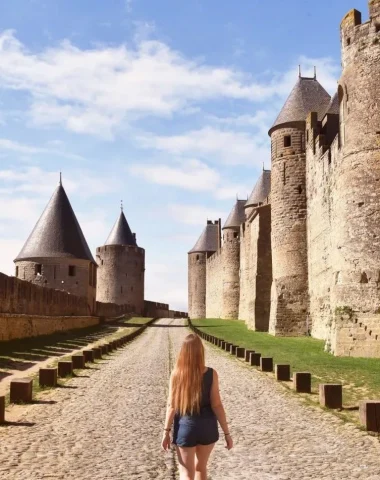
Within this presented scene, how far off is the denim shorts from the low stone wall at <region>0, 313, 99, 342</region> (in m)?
16.8

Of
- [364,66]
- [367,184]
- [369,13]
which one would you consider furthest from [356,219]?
[369,13]

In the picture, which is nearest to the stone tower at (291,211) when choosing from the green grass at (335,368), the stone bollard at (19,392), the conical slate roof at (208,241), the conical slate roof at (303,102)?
the conical slate roof at (303,102)

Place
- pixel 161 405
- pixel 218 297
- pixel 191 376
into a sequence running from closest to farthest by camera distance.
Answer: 1. pixel 191 376
2. pixel 161 405
3. pixel 218 297

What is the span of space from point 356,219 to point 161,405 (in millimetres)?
10785

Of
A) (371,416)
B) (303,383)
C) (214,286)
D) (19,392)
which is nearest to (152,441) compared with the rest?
(371,416)

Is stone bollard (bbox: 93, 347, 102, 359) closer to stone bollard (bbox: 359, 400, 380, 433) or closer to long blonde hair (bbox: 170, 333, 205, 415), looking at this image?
stone bollard (bbox: 359, 400, 380, 433)

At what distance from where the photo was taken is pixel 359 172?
1847cm

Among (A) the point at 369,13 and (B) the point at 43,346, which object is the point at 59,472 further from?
(A) the point at 369,13

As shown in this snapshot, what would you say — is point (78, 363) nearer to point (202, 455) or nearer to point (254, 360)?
point (254, 360)

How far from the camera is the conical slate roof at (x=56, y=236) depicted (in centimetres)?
4550

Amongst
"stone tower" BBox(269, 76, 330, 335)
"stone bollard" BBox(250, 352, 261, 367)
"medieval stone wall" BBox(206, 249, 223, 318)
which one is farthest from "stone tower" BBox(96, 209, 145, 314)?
"stone bollard" BBox(250, 352, 261, 367)

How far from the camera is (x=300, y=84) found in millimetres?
30906

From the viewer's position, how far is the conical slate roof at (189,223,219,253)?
6690 centimetres

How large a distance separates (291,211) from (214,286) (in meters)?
29.3
